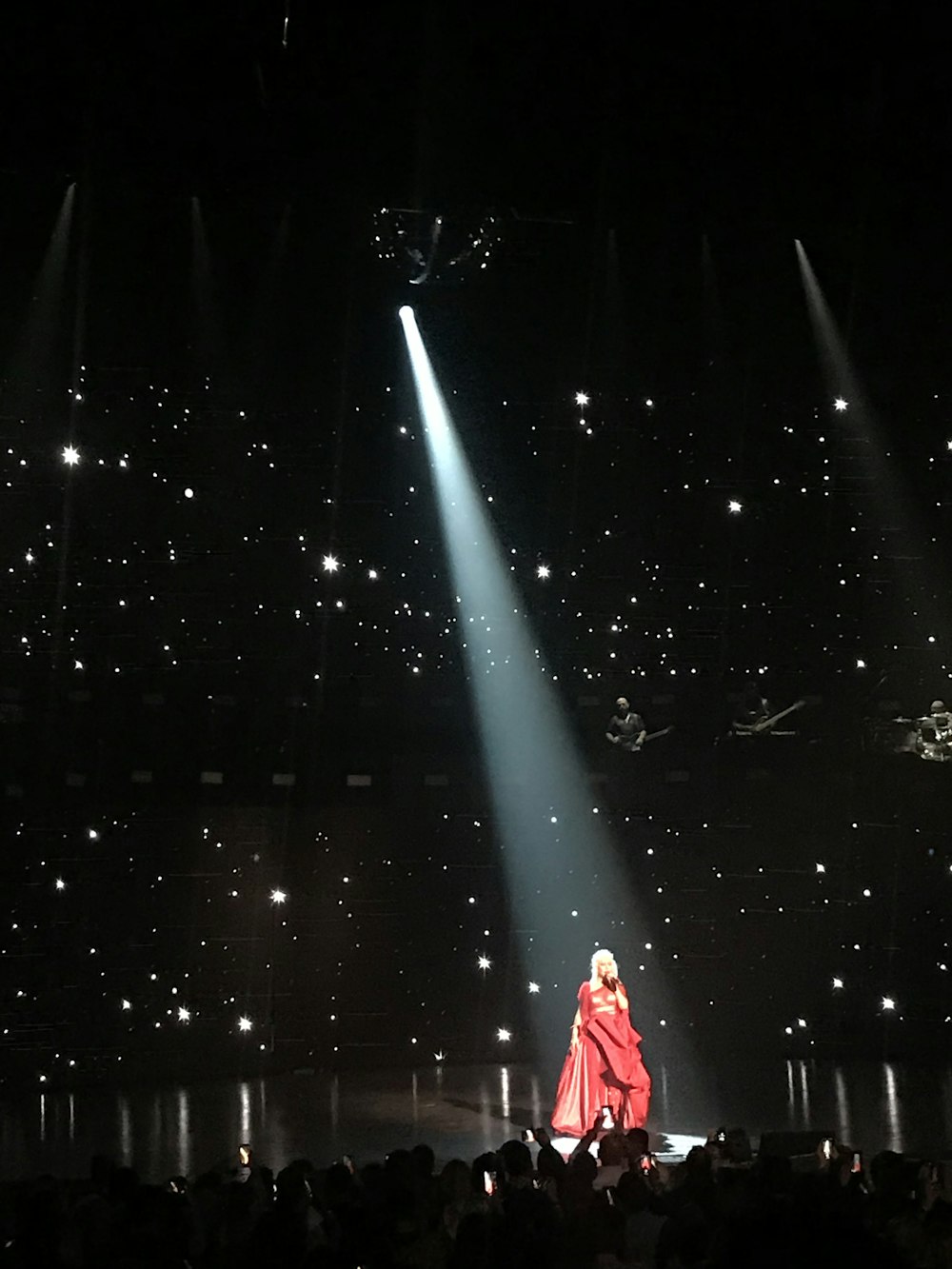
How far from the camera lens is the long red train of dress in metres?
7.55

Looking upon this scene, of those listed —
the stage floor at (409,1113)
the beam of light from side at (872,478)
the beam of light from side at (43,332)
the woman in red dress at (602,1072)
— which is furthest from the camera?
the beam of light from side at (872,478)

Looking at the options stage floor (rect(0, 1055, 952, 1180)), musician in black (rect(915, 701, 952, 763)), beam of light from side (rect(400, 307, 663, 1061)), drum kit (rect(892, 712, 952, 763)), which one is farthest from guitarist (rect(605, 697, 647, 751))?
stage floor (rect(0, 1055, 952, 1180))

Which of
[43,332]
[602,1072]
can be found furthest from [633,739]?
[43,332]

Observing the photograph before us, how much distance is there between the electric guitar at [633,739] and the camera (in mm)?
10617

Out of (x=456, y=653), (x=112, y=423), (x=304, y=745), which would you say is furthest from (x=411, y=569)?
(x=112, y=423)

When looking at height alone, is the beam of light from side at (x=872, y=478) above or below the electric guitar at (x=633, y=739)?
above

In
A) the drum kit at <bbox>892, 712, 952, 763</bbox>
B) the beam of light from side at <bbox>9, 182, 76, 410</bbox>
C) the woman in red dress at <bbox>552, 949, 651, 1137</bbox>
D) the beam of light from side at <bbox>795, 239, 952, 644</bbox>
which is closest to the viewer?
the woman in red dress at <bbox>552, 949, 651, 1137</bbox>

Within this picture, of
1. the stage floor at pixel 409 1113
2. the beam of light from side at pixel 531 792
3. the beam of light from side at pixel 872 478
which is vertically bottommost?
the stage floor at pixel 409 1113

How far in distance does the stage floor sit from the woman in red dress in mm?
273

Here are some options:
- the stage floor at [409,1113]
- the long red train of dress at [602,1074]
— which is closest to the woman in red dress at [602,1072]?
the long red train of dress at [602,1074]

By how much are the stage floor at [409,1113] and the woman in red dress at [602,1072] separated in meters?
0.27

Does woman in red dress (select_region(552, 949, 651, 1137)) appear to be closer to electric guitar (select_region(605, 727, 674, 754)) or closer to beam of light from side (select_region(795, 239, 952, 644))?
electric guitar (select_region(605, 727, 674, 754))

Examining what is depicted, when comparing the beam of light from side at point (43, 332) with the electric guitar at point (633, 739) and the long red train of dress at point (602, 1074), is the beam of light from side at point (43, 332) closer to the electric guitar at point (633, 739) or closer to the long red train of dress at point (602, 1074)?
the electric guitar at point (633, 739)

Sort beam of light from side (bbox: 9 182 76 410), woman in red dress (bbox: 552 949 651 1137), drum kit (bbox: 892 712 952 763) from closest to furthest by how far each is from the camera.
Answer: woman in red dress (bbox: 552 949 651 1137), beam of light from side (bbox: 9 182 76 410), drum kit (bbox: 892 712 952 763)
